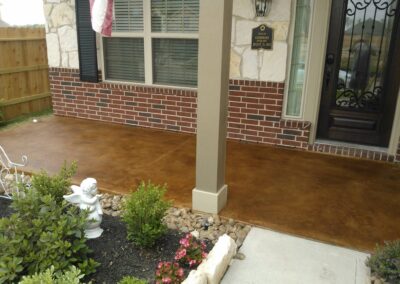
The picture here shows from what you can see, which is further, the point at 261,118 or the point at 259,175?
the point at 261,118

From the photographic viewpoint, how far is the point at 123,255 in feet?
7.73

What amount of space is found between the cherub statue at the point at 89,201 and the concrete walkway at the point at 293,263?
97 centimetres

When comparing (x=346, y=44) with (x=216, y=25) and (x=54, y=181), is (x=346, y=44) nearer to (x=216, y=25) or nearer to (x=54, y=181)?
(x=216, y=25)

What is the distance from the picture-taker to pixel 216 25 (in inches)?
98.3

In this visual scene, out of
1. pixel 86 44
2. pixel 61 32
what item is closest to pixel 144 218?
pixel 86 44

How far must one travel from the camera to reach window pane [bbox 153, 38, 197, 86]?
4.93 m

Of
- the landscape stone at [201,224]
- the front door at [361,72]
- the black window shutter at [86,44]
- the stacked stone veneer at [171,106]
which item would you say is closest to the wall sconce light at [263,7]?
the front door at [361,72]

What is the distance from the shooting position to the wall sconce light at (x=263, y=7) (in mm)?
Answer: 4191

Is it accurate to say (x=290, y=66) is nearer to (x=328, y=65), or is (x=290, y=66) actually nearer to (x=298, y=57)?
(x=298, y=57)

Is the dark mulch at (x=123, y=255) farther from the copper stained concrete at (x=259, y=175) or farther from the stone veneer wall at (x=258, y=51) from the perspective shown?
the stone veneer wall at (x=258, y=51)

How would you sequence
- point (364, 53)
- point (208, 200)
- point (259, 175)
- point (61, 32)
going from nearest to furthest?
1. point (208, 200)
2. point (259, 175)
3. point (364, 53)
4. point (61, 32)

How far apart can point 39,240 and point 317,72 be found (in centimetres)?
340

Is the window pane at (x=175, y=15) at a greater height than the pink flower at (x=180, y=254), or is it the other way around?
the window pane at (x=175, y=15)

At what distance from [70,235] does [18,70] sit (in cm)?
494
